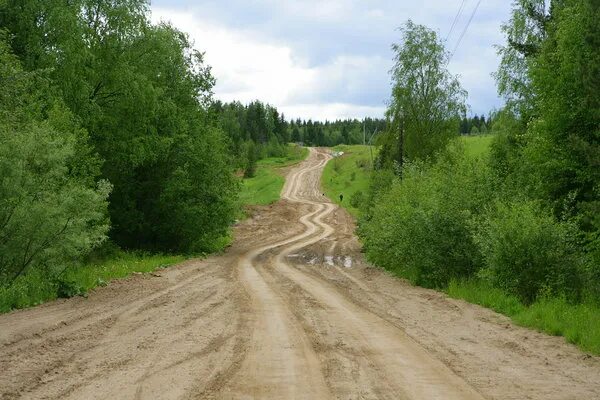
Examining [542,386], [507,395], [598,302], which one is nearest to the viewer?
[507,395]

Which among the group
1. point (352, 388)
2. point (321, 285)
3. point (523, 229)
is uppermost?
point (523, 229)

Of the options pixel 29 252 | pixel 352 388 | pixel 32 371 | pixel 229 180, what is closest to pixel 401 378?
pixel 352 388

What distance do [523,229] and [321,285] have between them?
275 inches

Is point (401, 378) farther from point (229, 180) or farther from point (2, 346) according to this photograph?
point (229, 180)

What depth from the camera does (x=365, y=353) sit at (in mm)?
9320

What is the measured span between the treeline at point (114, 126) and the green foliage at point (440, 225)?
406 inches

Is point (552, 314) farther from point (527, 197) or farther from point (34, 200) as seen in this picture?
point (34, 200)

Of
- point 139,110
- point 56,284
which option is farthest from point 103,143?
point 56,284

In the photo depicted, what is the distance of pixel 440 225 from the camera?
1927 cm

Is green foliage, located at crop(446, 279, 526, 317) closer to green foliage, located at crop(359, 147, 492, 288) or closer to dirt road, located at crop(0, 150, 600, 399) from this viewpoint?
dirt road, located at crop(0, 150, 600, 399)

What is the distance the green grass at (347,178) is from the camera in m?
79.3

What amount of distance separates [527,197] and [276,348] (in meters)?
11.6

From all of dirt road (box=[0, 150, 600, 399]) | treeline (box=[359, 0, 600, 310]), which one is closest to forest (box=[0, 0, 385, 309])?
dirt road (box=[0, 150, 600, 399])

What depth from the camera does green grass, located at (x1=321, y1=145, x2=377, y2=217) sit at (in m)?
79.3
